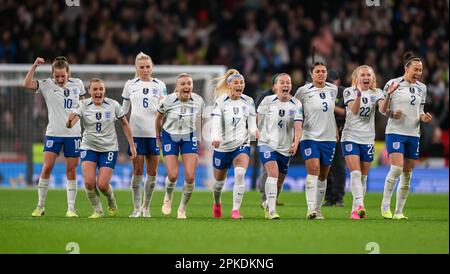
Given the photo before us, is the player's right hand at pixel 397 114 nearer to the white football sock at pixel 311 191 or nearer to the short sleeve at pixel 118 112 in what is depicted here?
the white football sock at pixel 311 191

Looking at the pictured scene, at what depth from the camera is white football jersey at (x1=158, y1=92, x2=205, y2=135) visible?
13.6 metres

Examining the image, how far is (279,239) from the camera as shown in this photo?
36.1 feet

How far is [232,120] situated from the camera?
44.9 feet

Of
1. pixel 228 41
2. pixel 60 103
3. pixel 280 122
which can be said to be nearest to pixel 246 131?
pixel 280 122

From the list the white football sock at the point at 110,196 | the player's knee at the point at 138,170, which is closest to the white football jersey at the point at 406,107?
the player's knee at the point at 138,170

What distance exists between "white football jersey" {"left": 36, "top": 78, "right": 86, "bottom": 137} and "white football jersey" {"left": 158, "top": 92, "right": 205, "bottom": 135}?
134cm

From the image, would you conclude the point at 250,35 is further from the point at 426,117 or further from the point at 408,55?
the point at 426,117

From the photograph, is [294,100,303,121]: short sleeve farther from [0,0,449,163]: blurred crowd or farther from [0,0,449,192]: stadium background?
[0,0,449,163]: blurred crowd

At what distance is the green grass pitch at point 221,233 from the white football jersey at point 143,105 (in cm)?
124

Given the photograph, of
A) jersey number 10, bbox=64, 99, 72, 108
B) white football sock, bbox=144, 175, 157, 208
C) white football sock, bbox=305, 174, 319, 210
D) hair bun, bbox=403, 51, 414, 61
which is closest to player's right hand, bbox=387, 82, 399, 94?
hair bun, bbox=403, 51, 414, 61

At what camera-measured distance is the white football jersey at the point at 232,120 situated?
13.6 m
